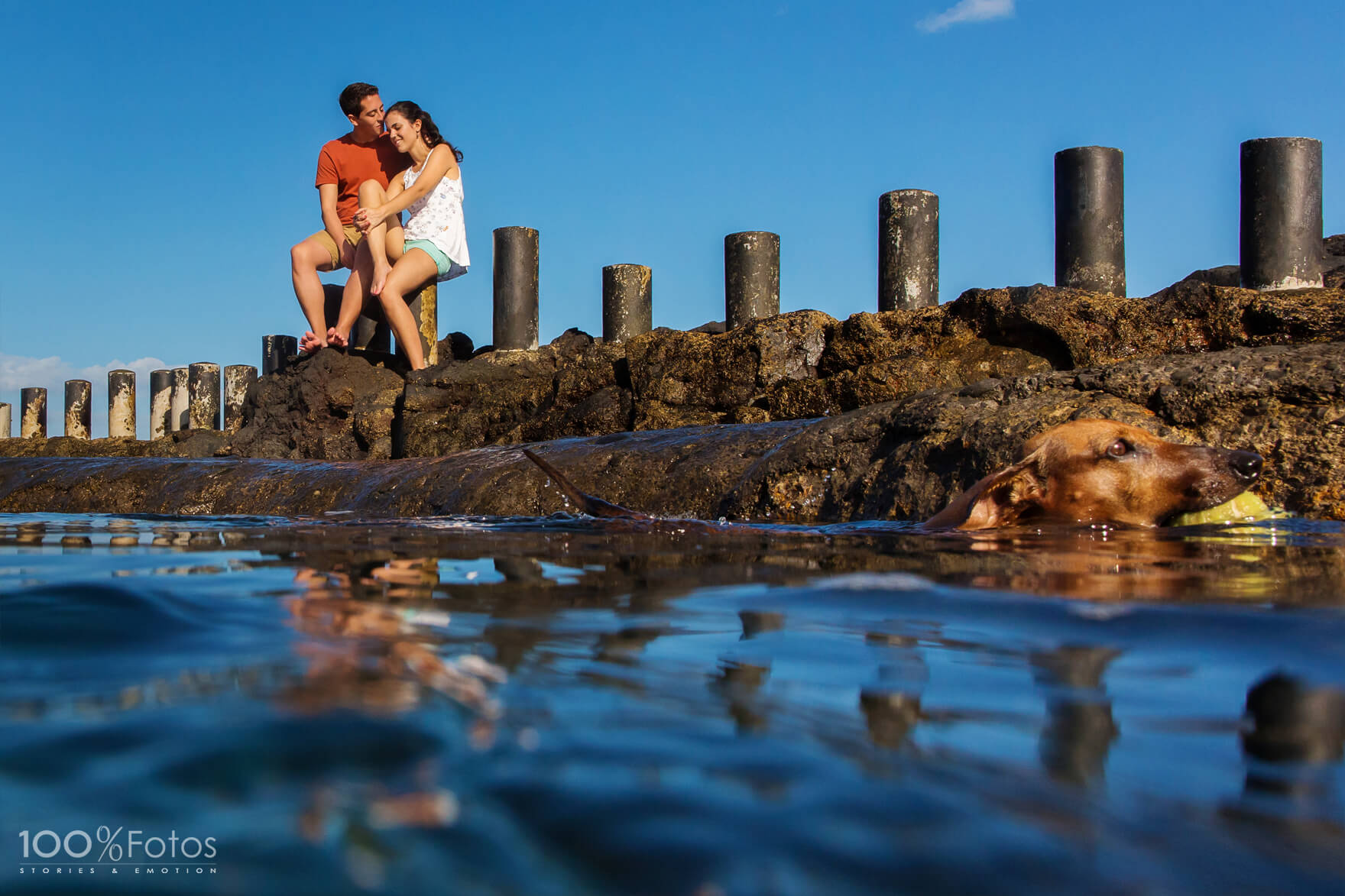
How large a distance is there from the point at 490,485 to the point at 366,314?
9.26m

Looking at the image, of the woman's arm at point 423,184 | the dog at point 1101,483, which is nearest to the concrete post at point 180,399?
the woman's arm at point 423,184

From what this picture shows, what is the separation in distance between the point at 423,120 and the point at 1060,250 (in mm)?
8331

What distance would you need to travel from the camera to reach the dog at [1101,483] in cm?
427

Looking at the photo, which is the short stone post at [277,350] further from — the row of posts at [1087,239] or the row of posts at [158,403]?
the row of posts at [1087,239]

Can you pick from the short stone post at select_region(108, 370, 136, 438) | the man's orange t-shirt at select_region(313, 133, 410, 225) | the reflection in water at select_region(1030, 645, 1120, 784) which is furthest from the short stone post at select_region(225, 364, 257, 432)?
the reflection in water at select_region(1030, 645, 1120, 784)

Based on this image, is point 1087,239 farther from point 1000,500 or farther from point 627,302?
point 1000,500

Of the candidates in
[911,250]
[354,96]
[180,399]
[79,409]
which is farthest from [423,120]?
[79,409]

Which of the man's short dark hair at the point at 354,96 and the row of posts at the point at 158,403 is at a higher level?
the man's short dark hair at the point at 354,96

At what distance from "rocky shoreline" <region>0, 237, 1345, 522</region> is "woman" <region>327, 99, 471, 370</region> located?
2.81ft

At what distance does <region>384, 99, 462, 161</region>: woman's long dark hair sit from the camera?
522 inches

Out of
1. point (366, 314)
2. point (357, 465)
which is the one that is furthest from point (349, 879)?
point (366, 314)

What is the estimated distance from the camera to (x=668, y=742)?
94 cm

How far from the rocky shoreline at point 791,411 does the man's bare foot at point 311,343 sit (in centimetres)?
18

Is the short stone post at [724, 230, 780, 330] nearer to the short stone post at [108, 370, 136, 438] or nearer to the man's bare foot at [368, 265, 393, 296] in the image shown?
the man's bare foot at [368, 265, 393, 296]
